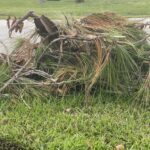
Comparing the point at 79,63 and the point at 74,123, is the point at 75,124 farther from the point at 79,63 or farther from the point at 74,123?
the point at 79,63

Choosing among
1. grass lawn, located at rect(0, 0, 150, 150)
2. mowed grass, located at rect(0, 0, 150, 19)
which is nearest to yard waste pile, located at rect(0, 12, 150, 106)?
grass lawn, located at rect(0, 0, 150, 150)

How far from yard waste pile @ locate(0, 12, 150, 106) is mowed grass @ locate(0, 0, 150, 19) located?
35.9 feet

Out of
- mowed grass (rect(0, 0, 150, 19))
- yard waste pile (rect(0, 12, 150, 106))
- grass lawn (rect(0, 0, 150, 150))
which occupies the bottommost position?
mowed grass (rect(0, 0, 150, 19))

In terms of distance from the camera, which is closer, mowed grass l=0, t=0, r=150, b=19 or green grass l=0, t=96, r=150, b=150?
green grass l=0, t=96, r=150, b=150

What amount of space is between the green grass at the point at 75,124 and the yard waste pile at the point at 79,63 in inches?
5.7

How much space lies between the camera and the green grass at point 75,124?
420 cm

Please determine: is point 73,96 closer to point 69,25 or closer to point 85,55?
point 85,55

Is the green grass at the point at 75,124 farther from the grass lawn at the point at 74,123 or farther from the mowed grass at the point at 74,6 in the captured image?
the mowed grass at the point at 74,6

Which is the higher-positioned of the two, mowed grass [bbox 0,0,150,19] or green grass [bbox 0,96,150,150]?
green grass [bbox 0,96,150,150]

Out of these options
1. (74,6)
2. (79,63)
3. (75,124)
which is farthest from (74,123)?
(74,6)

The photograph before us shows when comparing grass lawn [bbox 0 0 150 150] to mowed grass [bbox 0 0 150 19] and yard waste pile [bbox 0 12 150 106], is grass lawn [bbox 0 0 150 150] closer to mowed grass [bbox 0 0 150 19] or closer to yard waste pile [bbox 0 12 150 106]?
yard waste pile [bbox 0 12 150 106]

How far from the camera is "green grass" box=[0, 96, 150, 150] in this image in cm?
420

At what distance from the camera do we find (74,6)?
20.2m

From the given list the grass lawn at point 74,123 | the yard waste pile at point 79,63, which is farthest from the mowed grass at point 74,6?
the grass lawn at point 74,123
